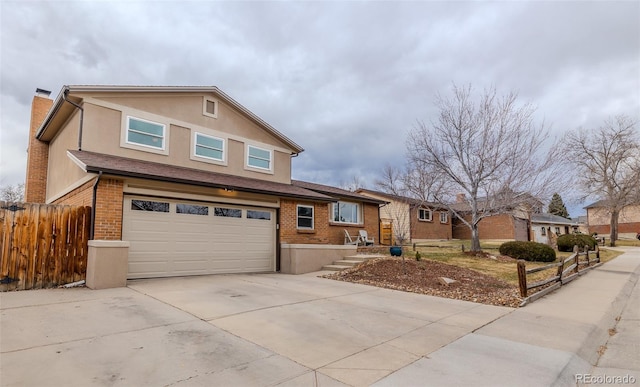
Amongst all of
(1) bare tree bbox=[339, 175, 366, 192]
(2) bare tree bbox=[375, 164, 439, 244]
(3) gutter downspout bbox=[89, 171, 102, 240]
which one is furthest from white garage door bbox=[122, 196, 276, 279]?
(1) bare tree bbox=[339, 175, 366, 192]

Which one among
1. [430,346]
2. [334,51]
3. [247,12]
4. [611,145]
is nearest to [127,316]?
[430,346]

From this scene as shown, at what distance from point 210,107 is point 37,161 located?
848cm

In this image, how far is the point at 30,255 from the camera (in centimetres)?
825

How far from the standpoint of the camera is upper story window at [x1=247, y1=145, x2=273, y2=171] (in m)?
15.0

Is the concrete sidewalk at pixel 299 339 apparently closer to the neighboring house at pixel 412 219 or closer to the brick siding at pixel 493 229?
the neighboring house at pixel 412 219

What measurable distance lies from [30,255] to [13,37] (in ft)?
31.4

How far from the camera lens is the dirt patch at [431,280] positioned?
28.0 feet

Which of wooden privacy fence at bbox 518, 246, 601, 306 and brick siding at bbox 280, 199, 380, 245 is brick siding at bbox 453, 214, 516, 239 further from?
brick siding at bbox 280, 199, 380, 245

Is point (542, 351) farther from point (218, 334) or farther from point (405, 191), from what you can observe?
point (405, 191)

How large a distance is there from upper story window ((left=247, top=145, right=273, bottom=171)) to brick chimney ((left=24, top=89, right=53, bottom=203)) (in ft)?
30.7

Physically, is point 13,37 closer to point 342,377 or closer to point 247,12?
point 247,12

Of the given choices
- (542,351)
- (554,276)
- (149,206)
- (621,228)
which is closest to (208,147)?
(149,206)

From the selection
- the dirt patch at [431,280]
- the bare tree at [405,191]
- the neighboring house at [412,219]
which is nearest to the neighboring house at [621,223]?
the neighboring house at [412,219]

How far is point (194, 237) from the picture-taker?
1118 cm
